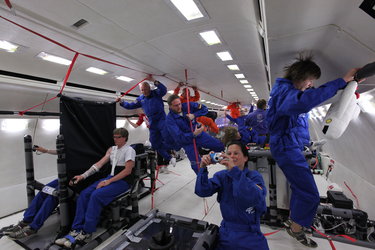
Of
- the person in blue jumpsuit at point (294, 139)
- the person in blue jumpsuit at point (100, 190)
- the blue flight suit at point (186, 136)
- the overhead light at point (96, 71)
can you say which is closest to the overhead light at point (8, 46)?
the overhead light at point (96, 71)

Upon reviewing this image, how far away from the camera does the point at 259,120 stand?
15.2 ft

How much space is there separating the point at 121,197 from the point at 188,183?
269 centimetres

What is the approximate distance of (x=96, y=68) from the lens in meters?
3.62

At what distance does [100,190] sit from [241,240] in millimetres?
2351

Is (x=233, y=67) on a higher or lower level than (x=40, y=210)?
higher

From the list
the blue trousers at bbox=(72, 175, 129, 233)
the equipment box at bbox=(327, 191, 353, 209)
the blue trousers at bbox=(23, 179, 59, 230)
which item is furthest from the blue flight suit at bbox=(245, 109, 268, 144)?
the blue trousers at bbox=(23, 179, 59, 230)

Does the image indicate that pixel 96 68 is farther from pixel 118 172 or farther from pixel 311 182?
pixel 311 182

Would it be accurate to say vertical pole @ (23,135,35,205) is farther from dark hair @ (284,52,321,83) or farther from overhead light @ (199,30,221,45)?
dark hair @ (284,52,321,83)

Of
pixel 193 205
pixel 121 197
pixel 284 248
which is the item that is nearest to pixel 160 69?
pixel 121 197

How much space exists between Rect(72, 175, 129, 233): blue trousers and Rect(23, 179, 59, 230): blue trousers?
0.54 metres

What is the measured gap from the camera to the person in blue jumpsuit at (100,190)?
2811 mm

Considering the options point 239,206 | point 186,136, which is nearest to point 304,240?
point 239,206

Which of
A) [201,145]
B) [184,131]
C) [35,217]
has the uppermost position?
[184,131]

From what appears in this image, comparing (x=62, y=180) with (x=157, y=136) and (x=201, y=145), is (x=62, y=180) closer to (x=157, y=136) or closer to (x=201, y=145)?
(x=157, y=136)
